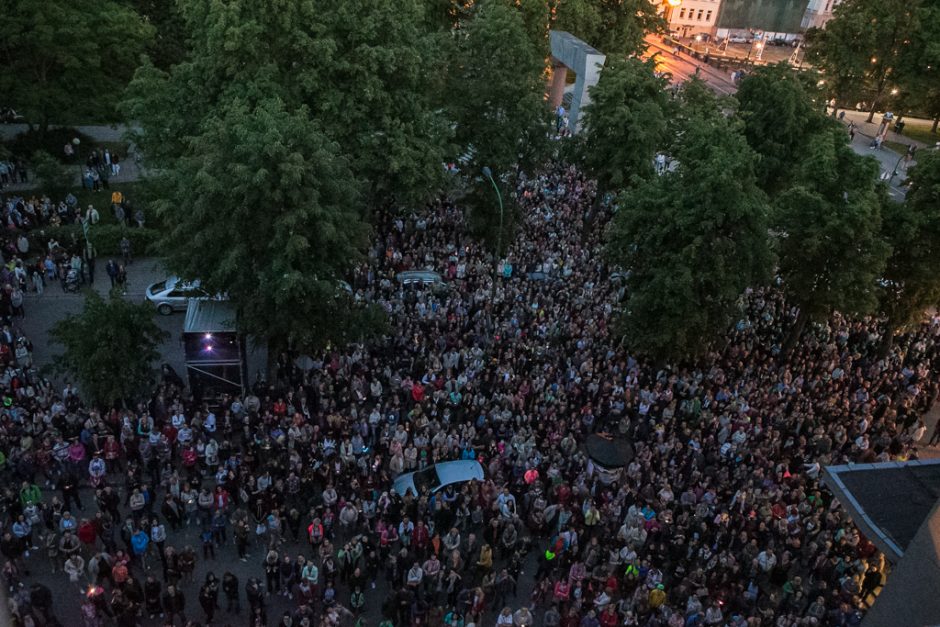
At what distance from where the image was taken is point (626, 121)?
25781 mm

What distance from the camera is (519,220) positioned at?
87.4 feet

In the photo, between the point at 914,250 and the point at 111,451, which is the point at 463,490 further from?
the point at 914,250

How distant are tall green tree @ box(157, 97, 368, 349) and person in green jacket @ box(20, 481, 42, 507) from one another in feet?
16.9

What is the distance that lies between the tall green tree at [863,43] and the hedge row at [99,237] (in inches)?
1526

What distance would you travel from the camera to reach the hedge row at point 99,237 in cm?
2456

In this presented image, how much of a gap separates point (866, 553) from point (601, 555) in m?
5.61

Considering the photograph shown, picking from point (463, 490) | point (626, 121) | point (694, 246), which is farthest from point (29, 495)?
point (626, 121)

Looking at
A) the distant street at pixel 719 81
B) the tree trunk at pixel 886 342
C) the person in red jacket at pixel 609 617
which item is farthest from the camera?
the distant street at pixel 719 81

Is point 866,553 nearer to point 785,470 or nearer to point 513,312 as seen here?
point 785,470

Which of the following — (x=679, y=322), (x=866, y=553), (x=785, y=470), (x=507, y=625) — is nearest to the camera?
(x=507, y=625)

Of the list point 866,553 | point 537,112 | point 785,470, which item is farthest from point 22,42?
point 866,553

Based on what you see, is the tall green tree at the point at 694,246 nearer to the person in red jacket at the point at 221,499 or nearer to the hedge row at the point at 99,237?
the person in red jacket at the point at 221,499

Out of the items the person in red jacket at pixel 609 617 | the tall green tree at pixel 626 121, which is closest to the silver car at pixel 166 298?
the tall green tree at pixel 626 121

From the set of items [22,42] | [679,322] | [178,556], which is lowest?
[178,556]
